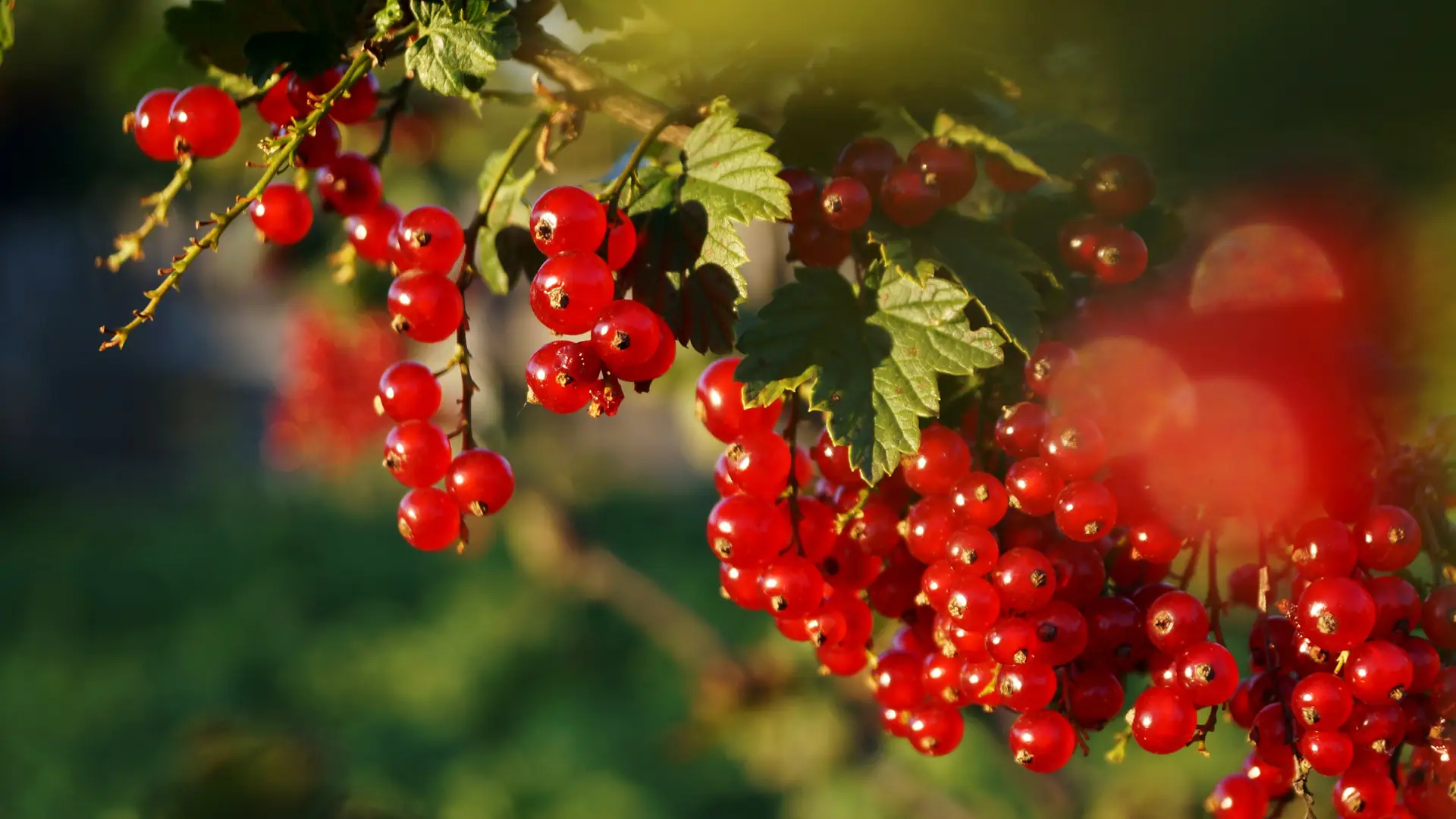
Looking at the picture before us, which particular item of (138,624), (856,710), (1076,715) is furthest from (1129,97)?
(138,624)

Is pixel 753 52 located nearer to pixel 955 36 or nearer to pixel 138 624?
pixel 955 36

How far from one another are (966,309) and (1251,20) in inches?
33.6

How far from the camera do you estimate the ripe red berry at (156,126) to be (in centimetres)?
123

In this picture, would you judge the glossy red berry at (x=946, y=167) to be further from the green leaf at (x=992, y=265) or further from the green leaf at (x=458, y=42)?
the green leaf at (x=458, y=42)

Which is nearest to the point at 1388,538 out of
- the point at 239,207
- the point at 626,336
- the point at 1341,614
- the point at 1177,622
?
the point at 1341,614

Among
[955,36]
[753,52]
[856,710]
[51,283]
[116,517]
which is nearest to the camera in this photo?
[955,36]

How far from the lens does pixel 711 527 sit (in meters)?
1.16

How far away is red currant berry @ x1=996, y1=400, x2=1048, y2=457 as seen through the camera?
1062 millimetres

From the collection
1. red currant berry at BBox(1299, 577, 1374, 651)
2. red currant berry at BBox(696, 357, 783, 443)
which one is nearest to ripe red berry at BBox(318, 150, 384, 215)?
red currant berry at BBox(696, 357, 783, 443)

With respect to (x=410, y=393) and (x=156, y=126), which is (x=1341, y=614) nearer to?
(x=410, y=393)

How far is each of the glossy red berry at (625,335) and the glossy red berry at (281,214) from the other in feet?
1.73

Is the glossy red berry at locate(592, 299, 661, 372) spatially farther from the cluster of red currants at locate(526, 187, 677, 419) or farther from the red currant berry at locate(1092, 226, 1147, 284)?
the red currant berry at locate(1092, 226, 1147, 284)

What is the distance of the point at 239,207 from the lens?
104 cm

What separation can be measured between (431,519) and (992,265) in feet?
2.15
